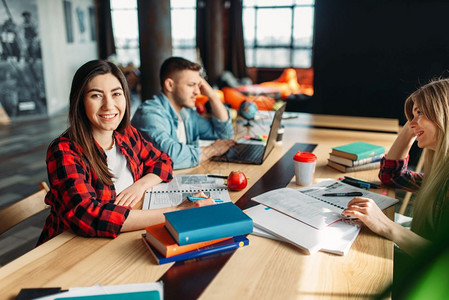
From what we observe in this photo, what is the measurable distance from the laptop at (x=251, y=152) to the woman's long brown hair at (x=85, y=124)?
77cm

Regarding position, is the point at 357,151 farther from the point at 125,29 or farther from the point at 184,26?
the point at 125,29

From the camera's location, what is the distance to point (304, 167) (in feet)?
5.41

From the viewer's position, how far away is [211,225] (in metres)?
1.07

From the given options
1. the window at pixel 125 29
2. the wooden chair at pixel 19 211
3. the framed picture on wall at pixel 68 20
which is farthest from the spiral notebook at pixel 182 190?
the window at pixel 125 29

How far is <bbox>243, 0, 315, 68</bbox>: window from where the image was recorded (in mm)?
9312

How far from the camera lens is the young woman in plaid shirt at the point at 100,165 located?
4.07 feet

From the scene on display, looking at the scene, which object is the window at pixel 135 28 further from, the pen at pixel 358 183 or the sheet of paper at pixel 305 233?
the sheet of paper at pixel 305 233

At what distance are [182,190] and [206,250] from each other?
56 cm

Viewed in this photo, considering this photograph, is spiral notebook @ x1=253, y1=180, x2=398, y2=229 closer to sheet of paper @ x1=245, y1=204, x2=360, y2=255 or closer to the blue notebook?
sheet of paper @ x1=245, y1=204, x2=360, y2=255

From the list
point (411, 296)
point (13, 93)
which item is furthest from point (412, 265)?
point (13, 93)

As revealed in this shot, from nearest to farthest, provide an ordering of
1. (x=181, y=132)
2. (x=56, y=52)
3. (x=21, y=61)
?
(x=181, y=132) < (x=21, y=61) < (x=56, y=52)

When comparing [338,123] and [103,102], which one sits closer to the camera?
[103,102]

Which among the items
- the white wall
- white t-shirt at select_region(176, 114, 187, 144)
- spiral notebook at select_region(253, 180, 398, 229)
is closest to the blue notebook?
spiral notebook at select_region(253, 180, 398, 229)

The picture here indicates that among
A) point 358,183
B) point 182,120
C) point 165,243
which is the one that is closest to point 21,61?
point 182,120
